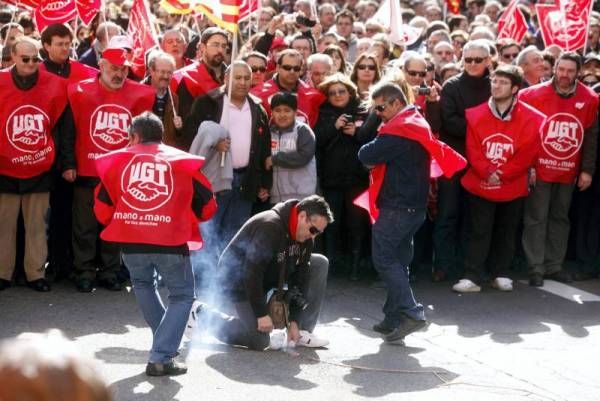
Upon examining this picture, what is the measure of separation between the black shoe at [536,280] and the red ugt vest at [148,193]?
168 inches

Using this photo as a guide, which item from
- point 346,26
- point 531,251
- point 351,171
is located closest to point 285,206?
point 351,171

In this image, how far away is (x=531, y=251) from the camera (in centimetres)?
987

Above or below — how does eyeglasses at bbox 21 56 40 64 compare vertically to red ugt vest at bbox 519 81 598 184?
above

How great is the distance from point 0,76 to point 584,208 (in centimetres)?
543

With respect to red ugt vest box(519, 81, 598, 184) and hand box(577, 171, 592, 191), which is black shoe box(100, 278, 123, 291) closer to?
red ugt vest box(519, 81, 598, 184)

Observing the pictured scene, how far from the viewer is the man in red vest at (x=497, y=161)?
366 inches

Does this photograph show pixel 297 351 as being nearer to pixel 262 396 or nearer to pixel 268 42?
pixel 262 396

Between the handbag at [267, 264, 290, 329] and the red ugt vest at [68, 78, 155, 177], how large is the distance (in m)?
2.25

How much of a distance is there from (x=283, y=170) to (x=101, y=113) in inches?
59.9

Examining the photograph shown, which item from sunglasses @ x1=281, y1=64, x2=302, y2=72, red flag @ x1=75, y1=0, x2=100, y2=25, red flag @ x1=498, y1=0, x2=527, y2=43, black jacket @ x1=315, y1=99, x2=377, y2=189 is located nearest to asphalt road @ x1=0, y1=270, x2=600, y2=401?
black jacket @ x1=315, y1=99, x2=377, y2=189

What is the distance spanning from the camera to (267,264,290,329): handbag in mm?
7113

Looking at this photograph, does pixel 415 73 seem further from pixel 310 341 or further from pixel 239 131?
pixel 310 341

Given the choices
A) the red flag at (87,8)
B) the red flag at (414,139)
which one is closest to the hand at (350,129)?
the red flag at (414,139)

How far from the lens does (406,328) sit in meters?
7.40
